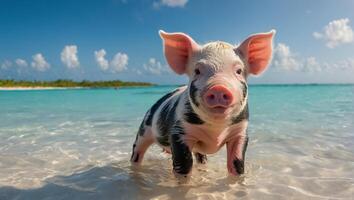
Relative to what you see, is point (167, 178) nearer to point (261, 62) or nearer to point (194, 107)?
point (194, 107)

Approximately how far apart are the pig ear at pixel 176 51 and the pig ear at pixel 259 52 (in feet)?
1.91

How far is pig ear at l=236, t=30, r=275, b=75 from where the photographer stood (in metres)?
3.70

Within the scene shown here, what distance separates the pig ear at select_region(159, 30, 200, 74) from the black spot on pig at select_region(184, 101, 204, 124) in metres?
0.41

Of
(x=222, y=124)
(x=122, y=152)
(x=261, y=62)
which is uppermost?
(x=261, y=62)

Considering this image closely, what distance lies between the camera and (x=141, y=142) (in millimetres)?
4902

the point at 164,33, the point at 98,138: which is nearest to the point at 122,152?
the point at 98,138

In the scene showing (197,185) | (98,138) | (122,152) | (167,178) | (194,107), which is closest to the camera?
(194,107)

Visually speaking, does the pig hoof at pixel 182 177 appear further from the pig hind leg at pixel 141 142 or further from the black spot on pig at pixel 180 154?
the pig hind leg at pixel 141 142

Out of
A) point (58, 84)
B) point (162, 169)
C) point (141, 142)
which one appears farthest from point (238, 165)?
point (58, 84)

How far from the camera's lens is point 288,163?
4.99 metres

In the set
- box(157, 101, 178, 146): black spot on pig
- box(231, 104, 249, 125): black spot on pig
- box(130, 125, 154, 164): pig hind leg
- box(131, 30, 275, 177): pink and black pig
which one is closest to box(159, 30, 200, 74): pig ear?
box(131, 30, 275, 177): pink and black pig

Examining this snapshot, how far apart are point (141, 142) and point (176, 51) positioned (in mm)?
1526

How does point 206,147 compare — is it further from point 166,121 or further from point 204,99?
point 204,99

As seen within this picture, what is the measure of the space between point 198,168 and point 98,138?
308cm
